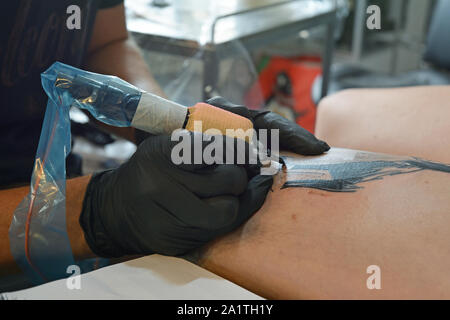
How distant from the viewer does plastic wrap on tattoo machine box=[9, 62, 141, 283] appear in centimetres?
73

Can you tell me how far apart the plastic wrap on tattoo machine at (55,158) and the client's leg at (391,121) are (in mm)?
579

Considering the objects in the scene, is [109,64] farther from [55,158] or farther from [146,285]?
[146,285]

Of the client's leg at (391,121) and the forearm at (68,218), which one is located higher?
the client's leg at (391,121)

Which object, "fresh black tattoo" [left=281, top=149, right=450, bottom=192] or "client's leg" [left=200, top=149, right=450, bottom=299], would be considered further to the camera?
"fresh black tattoo" [left=281, top=149, right=450, bottom=192]

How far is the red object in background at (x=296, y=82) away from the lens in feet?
8.05

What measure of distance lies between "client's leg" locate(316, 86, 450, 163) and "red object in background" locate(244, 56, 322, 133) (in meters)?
1.08

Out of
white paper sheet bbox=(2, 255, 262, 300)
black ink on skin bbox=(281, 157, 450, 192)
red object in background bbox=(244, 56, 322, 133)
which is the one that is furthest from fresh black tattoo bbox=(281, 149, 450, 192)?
red object in background bbox=(244, 56, 322, 133)

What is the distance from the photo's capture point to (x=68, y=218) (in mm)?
846

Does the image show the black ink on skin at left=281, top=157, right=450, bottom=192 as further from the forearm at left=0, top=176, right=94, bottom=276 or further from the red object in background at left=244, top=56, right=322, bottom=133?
the red object in background at left=244, top=56, right=322, bottom=133

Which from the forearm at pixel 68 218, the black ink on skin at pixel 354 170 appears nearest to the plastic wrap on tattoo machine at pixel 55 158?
the forearm at pixel 68 218

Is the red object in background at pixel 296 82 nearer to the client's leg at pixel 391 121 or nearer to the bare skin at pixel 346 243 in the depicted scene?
the client's leg at pixel 391 121
